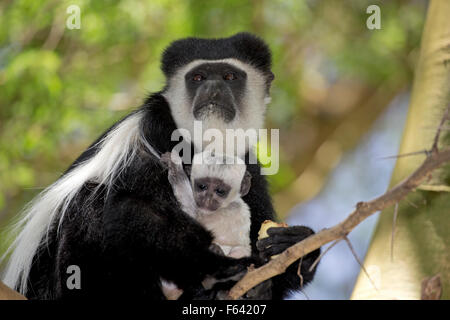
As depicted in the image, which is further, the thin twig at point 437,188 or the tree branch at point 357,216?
the thin twig at point 437,188

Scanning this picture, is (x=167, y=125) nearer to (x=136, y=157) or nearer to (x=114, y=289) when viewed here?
(x=136, y=157)

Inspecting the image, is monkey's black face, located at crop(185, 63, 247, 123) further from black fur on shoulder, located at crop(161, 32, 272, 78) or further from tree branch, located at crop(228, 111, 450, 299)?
tree branch, located at crop(228, 111, 450, 299)

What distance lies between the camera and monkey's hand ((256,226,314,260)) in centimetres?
279

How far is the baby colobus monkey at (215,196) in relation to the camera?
2.88 meters

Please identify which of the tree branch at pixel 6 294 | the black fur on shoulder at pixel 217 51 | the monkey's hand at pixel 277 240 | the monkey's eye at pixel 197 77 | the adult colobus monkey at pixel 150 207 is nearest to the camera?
the tree branch at pixel 6 294

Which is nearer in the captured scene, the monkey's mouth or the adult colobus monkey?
the adult colobus monkey

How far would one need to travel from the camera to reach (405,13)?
6.76m

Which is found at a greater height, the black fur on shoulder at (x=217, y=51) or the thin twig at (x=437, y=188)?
the black fur on shoulder at (x=217, y=51)

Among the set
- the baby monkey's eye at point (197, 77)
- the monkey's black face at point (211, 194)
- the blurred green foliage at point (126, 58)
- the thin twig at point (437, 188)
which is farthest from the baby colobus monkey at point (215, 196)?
the blurred green foliage at point (126, 58)

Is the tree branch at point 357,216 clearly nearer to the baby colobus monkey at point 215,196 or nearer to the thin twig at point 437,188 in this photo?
the baby colobus monkey at point 215,196

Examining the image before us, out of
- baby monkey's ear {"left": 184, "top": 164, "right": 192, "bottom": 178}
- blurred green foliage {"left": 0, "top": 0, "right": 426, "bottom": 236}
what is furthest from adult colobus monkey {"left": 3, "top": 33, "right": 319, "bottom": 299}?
blurred green foliage {"left": 0, "top": 0, "right": 426, "bottom": 236}

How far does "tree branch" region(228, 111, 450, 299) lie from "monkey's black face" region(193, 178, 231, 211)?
0.69 meters

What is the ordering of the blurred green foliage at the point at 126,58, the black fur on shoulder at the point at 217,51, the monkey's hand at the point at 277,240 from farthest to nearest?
the blurred green foliage at the point at 126,58 < the black fur on shoulder at the point at 217,51 < the monkey's hand at the point at 277,240

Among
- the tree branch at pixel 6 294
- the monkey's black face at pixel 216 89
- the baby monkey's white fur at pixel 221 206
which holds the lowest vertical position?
the tree branch at pixel 6 294
